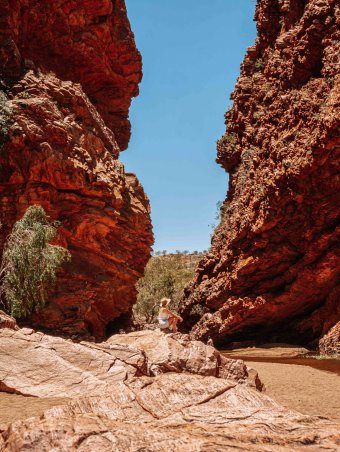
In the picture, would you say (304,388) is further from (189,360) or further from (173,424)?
(173,424)

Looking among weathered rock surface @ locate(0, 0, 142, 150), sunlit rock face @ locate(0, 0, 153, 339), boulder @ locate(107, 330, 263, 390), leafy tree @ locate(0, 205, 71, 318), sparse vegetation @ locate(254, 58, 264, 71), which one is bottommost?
boulder @ locate(107, 330, 263, 390)

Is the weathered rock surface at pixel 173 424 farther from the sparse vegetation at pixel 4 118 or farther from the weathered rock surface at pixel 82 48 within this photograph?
the weathered rock surface at pixel 82 48

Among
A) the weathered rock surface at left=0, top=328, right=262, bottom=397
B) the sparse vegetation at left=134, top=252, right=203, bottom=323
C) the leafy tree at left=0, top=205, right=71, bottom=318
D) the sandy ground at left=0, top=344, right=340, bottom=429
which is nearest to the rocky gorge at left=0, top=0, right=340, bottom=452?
the weathered rock surface at left=0, top=328, right=262, bottom=397

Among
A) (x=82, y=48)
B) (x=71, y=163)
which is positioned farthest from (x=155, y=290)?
(x=82, y=48)

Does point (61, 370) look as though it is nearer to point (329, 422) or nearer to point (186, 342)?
point (186, 342)

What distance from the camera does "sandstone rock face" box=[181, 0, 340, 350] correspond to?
22.5 m

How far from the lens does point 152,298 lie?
51.1 m

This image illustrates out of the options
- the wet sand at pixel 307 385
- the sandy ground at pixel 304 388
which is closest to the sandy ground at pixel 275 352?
the wet sand at pixel 307 385

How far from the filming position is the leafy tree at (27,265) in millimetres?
21156

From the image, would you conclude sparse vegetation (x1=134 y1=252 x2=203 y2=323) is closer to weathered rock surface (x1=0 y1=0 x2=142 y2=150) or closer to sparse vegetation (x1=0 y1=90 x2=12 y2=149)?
weathered rock surface (x1=0 y1=0 x2=142 y2=150)

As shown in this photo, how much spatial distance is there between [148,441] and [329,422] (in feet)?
7.44

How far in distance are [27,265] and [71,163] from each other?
8148 millimetres

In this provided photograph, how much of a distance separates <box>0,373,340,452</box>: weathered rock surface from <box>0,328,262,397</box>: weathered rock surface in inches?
131

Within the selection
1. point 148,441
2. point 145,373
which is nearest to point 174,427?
point 148,441
